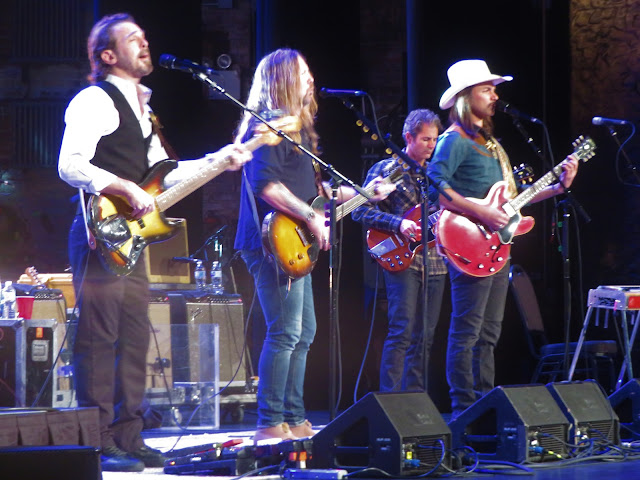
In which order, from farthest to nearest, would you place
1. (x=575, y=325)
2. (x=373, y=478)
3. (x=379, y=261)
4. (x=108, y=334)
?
1. (x=575, y=325)
2. (x=379, y=261)
3. (x=108, y=334)
4. (x=373, y=478)

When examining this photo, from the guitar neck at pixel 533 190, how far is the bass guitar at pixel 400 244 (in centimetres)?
17

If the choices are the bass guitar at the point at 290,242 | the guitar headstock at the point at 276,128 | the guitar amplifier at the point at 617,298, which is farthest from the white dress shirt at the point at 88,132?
the guitar amplifier at the point at 617,298

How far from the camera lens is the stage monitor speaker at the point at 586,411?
438cm

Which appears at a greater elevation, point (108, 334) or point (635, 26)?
point (635, 26)

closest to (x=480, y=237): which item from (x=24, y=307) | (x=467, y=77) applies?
(x=467, y=77)

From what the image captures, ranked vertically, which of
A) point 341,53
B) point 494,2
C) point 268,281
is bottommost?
point 268,281

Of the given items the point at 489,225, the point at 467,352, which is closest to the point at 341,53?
the point at 489,225

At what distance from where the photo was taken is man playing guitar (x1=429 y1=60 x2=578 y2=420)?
5.16m

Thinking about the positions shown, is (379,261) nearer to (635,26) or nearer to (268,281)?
(268,281)

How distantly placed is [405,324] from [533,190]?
3.42 ft

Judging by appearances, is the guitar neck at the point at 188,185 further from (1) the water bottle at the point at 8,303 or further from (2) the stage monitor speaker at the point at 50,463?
(1) the water bottle at the point at 8,303

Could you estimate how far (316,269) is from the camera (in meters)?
6.77

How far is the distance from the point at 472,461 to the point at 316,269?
286 centimetres

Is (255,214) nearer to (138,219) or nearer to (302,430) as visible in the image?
(138,219)
